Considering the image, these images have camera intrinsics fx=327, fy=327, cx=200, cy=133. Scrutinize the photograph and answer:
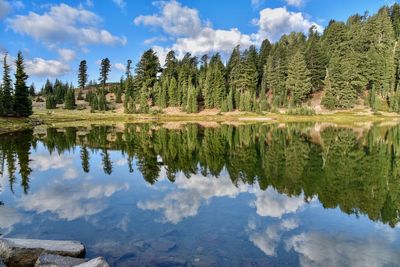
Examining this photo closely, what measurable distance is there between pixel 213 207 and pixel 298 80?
96.1 m

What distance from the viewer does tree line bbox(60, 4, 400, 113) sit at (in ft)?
327

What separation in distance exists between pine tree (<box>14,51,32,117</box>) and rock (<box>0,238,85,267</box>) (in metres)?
65.0

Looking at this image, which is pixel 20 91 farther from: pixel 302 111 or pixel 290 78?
pixel 290 78

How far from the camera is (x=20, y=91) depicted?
6606cm

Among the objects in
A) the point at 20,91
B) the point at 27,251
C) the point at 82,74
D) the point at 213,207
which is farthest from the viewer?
the point at 82,74

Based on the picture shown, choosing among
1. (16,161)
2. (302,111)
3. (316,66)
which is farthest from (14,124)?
(316,66)

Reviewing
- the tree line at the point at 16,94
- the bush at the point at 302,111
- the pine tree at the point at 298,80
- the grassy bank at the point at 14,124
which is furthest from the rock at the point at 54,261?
the pine tree at the point at 298,80

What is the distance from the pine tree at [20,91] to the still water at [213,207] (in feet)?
138

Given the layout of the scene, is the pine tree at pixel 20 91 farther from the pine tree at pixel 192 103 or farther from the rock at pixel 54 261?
the rock at pixel 54 261

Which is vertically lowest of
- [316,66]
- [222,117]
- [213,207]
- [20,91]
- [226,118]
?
[213,207]

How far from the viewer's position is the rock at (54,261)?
846 centimetres

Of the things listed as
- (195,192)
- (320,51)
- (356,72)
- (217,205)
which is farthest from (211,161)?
(320,51)

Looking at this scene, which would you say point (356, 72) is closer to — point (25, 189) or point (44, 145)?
point (44, 145)

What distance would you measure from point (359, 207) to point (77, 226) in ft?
41.3
